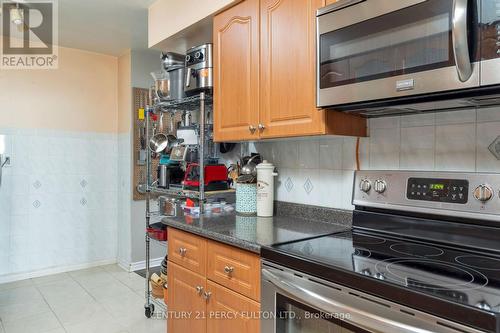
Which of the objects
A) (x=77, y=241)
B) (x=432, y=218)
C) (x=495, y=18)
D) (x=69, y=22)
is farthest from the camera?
(x=77, y=241)

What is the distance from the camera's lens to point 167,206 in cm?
250

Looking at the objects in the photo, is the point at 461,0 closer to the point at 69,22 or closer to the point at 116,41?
the point at 69,22

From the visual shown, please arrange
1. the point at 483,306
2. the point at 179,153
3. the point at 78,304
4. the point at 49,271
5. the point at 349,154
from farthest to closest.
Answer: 1. the point at 49,271
2. the point at 78,304
3. the point at 179,153
4. the point at 349,154
5. the point at 483,306

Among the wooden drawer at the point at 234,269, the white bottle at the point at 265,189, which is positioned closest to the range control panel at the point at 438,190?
the wooden drawer at the point at 234,269

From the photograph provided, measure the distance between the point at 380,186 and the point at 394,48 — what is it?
0.56 m

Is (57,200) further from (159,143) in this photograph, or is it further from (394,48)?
(394,48)

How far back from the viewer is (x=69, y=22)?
2865 mm

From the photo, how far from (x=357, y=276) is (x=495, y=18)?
31.2 inches

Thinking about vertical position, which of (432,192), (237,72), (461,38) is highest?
(237,72)

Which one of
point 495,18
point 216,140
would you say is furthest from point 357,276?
point 216,140

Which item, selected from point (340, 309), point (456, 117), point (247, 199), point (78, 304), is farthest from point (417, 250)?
point (78, 304)

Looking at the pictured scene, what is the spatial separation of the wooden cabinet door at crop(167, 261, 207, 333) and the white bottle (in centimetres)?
51

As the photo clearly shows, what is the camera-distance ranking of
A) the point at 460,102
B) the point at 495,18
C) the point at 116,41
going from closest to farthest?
1. the point at 495,18
2. the point at 460,102
3. the point at 116,41

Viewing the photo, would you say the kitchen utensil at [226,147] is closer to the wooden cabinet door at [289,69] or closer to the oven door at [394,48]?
the wooden cabinet door at [289,69]
